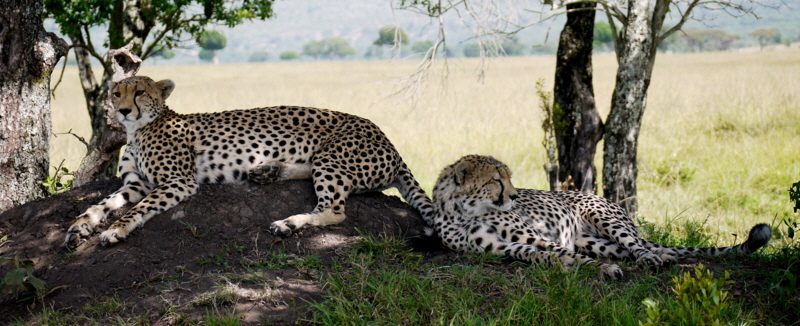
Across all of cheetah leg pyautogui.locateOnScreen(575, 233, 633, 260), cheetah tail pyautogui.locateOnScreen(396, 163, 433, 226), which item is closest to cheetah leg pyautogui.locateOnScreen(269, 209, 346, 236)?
cheetah tail pyautogui.locateOnScreen(396, 163, 433, 226)

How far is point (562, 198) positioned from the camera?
556cm

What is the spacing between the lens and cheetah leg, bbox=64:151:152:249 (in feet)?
15.1

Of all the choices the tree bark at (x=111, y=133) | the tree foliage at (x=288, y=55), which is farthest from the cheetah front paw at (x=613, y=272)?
the tree foliage at (x=288, y=55)

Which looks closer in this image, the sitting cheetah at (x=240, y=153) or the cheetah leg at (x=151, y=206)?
the cheetah leg at (x=151, y=206)

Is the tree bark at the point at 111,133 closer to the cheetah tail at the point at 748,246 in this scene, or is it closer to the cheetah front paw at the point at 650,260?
the cheetah front paw at the point at 650,260

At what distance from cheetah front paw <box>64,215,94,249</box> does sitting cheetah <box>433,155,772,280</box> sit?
236cm

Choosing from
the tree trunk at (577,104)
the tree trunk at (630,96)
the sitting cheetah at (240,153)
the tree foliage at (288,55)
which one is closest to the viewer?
the sitting cheetah at (240,153)

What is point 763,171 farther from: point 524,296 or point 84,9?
point 84,9

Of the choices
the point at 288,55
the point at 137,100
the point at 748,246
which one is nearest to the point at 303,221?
the point at 137,100

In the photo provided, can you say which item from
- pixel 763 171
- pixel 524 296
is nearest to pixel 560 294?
pixel 524 296

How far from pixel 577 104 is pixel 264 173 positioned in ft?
12.0

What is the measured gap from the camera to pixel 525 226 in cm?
483

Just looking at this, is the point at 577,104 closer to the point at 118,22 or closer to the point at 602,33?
the point at 118,22

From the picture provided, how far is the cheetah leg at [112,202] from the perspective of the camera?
4.61m
